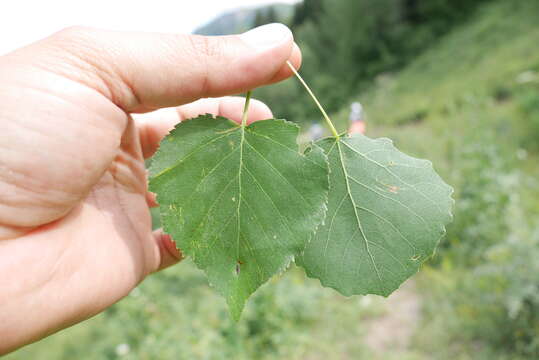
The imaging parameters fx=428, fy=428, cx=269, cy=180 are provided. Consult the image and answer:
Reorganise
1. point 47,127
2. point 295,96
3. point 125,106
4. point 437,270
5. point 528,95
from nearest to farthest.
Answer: point 47,127 → point 125,106 → point 437,270 → point 528,95 → point 295,96

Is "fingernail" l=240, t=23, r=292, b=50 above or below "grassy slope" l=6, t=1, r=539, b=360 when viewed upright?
above

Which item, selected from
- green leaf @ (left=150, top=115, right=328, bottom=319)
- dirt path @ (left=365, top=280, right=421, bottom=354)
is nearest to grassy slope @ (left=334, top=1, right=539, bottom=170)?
dirt path @ (left=365, top=280, right=421, bottom=354)

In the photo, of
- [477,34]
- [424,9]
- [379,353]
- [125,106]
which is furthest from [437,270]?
[424,9]

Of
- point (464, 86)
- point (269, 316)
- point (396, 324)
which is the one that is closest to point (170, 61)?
point (269, 316)

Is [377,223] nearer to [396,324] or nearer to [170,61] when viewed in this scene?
[170,61]

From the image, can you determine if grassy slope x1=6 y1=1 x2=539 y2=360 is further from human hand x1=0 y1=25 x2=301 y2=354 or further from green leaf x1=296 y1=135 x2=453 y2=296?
green leaf x1=296 y1=135 x2=453 y2=296

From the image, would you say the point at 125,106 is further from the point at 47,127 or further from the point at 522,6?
the point at 522,6

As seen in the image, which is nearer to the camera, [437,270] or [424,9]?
[437,270]

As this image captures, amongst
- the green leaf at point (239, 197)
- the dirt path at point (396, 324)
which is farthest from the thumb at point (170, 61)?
the dirt path at point (396, 324)
